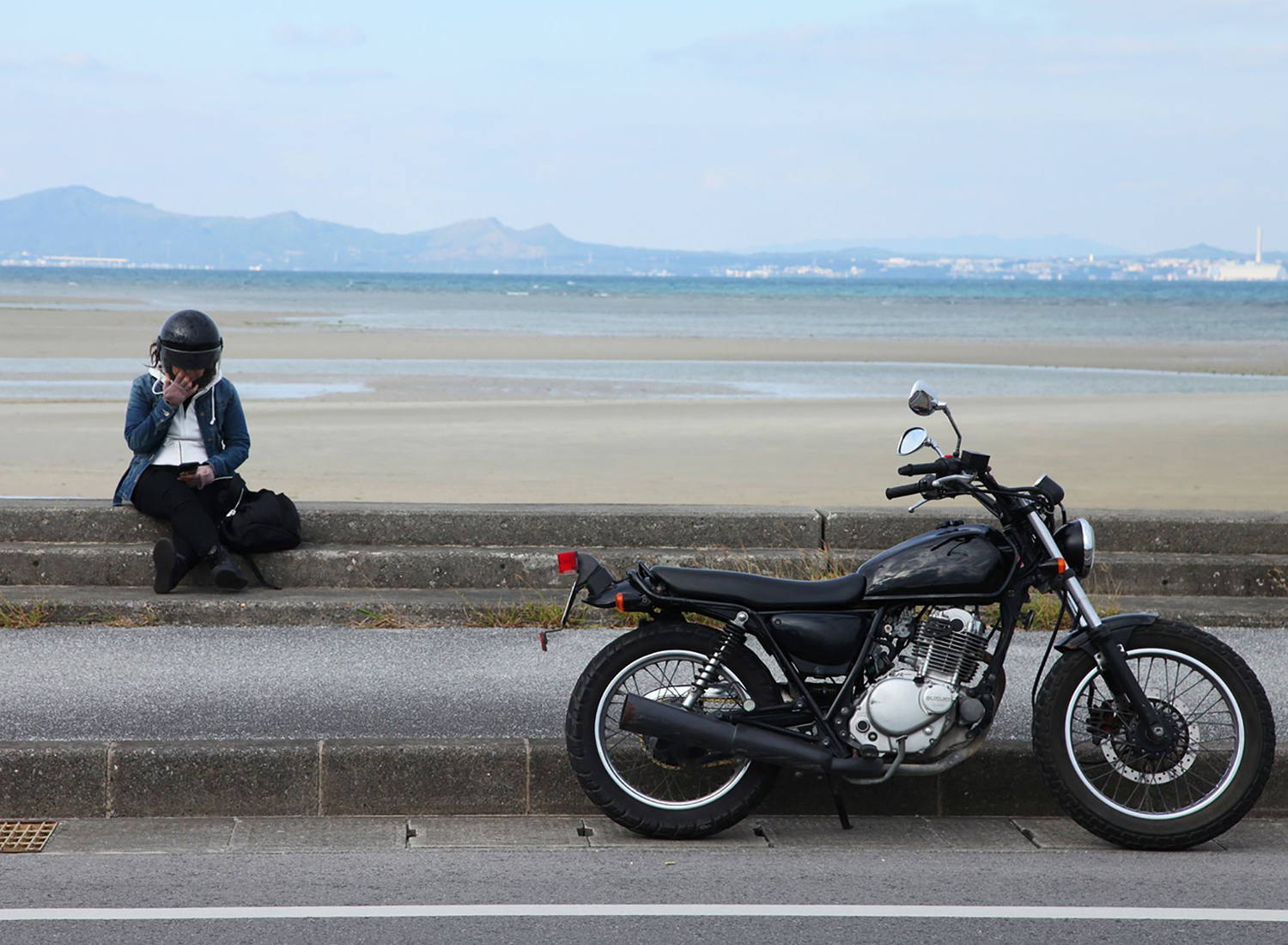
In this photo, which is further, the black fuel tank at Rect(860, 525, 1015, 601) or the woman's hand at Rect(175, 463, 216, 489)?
the woman's hand at Rect(175, 463, 216, 489)

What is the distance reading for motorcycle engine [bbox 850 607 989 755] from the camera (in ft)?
14.7

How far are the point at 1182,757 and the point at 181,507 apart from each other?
4.70 meters

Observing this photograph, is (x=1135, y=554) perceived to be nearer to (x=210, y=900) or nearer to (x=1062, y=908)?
(x=1062, y=908)

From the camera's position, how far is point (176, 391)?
7.02m

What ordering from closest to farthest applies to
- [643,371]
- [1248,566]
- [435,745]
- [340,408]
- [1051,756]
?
[1051,756]
[435,745]
[1248,566]
[340,408]
[643,371]

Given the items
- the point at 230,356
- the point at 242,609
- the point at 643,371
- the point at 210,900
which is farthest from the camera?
the point at 230,356

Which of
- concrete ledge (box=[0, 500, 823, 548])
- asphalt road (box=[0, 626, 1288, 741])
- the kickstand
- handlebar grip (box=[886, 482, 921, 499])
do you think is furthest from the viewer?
concrete ledge (box=[0, 500, 823, 548])

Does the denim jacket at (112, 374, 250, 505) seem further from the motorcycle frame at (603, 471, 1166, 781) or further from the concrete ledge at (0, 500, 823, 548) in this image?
the motorcycle frame at (603, 471, 1166, 781)

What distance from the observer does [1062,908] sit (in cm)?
408

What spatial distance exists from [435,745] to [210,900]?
1.06 metres

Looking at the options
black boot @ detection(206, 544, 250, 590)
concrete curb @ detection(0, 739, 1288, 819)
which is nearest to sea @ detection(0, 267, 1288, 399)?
black boot @ detection(206, 544, 250, 590)

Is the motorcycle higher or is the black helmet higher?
the black helmet

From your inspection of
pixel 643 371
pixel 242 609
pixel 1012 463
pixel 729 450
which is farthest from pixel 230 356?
pixel 242 609

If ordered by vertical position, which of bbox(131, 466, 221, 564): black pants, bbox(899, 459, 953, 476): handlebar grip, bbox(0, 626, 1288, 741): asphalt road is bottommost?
bbox(0, 626, 1288, 741): asphalt road
